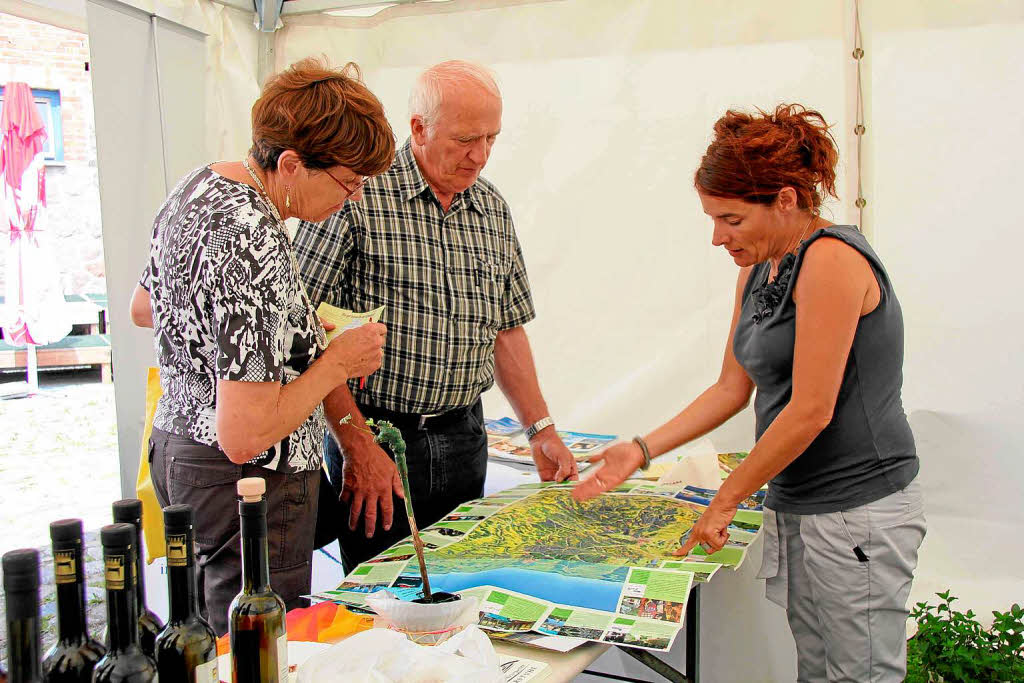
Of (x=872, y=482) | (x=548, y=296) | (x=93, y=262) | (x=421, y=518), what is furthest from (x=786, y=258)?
(x=93, y=262)

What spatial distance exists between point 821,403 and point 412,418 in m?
0.89

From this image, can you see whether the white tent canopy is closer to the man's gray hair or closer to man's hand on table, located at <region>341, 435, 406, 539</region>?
the man's gray hair

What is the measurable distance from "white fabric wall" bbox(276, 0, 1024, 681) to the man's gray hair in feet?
3.07

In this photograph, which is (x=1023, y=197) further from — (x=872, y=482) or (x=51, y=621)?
(x=51, y=621)

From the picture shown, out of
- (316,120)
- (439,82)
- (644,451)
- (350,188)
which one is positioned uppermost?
(439,82)

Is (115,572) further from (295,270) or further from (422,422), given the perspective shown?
(422,422)

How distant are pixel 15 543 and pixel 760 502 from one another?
3865 millimetres

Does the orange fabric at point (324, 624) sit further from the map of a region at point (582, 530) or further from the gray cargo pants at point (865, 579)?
the gray cargo pants at point (865, 579)

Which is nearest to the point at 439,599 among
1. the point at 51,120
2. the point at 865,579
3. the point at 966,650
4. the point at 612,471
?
the point at 612,471

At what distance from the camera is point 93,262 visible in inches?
235

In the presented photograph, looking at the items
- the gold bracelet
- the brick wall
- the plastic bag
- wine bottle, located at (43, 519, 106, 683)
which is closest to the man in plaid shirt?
the gold bracelet

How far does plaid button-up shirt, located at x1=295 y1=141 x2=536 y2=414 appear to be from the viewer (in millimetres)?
1860

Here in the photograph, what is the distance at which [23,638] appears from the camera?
0.69 m

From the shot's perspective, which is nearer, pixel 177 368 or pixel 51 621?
pixel 177 368
